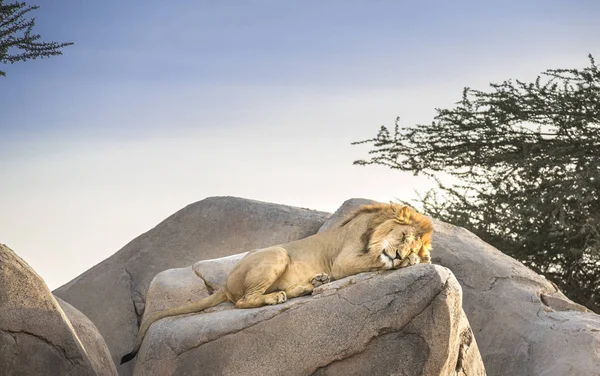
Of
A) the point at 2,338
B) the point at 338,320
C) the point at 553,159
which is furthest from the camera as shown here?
the point at 553,159

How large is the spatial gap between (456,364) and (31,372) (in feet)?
12.9

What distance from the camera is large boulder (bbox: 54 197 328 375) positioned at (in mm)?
13039

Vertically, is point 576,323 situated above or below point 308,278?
below

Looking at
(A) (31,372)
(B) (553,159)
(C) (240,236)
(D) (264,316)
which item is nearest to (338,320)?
(D) (264,316)

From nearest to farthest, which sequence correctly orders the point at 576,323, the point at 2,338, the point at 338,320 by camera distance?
the point at 338,320 → the point at 2,338 → the point at 576,323

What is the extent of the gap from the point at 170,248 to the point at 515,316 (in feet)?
15.8

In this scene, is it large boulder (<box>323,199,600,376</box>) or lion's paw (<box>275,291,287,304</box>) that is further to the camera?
large boulder (<box>323,199,600,376</box>)

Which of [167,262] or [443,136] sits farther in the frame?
[443,136]

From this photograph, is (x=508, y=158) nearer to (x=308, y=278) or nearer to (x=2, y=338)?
(x=308, y=278)

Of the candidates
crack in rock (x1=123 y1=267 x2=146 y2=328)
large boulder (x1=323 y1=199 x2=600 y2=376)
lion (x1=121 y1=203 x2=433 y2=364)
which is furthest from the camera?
crack in rock (x1=123 y1=267 x2=146 y2=328)

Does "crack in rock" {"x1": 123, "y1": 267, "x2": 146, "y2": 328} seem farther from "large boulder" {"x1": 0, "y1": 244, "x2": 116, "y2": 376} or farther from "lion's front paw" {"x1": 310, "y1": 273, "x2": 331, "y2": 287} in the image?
"lion's front paw" {"x1": 310, "y1": 273, "x2": 331, "y2": 287}

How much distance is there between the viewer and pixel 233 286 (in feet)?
32.7

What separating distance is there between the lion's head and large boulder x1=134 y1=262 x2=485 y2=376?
0.23m

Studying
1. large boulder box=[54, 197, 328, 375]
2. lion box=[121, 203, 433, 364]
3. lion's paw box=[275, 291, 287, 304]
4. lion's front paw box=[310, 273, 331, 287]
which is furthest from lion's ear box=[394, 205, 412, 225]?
large boulder box=[54, 197, 328, 375]
